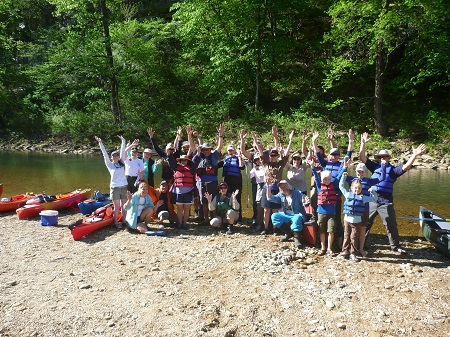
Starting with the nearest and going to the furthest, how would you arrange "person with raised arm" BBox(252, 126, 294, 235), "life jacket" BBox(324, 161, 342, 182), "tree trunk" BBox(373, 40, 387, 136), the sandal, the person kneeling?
1. the sandal
2. the person kneeling
3. "life jacket" BBox(324, 161, 342, 182)
4. "person with raised arm" BBox(252, 126, 294, 235)
5. "tree trunk" BBox(373, 40, 387, 136)

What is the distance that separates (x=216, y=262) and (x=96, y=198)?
16.8 feet

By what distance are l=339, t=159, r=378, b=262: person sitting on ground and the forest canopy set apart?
43.3ft

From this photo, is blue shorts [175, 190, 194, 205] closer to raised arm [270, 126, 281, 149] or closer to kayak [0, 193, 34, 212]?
raised arm [270, 126, 281, 149]

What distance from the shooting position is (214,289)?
536cm

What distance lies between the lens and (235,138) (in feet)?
73.7

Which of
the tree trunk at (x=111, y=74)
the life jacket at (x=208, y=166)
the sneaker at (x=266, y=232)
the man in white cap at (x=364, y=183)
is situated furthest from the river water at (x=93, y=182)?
the tree trunk at (x=111, y=74)

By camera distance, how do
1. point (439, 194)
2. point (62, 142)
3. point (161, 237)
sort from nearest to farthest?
point (161, 237) < point (439, 194) < point (62, 142)

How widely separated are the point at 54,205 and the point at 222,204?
4.91 metres

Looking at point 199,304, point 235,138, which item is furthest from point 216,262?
point 235,138

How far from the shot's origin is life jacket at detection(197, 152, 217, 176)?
8086 mm

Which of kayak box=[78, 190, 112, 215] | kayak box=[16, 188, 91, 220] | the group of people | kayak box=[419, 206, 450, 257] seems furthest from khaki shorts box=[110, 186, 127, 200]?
kayak box=[419, 206, 450, 257]

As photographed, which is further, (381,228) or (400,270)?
(381,228)

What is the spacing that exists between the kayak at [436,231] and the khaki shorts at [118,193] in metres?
6.27

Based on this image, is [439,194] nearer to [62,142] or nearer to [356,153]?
[356,153]
